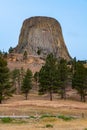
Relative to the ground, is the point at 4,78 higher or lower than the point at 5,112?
higher

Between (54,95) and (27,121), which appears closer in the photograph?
(27,121)

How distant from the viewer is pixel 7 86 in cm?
7169

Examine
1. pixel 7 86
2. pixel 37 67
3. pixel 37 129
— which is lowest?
pixel 37 129

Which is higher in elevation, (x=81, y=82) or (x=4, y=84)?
(x=81, y=82)

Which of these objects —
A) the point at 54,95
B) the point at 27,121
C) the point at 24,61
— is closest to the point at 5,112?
the point at 27,121

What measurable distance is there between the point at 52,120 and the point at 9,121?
4.68 meters

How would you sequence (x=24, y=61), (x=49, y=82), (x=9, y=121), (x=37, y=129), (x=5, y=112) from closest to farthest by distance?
(x=37, y=129), (x=9, y=121), (x=5, y=112), (x=49, y=82), (x=24, y=61)

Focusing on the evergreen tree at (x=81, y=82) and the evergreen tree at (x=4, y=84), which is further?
the evergreen tree at (x=81, y=82)

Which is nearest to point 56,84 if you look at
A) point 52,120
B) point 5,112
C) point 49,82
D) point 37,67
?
point 49,82

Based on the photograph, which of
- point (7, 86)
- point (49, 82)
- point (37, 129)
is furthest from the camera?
point (49, 82)

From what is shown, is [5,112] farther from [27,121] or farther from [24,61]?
[24,61]

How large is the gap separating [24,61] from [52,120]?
5412 inches

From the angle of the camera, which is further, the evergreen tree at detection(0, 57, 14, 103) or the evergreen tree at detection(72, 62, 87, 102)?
the evergreen tree at detection(72, 62, 87, 102)

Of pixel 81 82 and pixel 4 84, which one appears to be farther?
pixel 81 82
